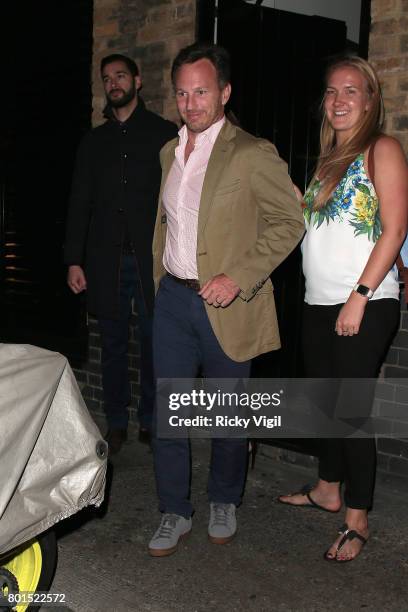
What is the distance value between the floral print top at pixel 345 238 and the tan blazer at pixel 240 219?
131 millimetres

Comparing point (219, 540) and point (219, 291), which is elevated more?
point (219, 291)

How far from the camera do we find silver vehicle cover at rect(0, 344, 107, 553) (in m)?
2.63

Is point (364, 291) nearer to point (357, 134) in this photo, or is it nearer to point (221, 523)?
point (357, 134)

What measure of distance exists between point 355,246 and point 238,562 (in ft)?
5.35

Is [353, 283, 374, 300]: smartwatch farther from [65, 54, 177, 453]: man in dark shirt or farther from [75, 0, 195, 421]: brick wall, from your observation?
[75, 0, 195, 421]: brick wall

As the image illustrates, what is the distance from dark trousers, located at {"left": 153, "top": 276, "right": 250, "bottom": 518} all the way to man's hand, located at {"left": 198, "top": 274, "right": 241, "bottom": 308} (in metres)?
0.13

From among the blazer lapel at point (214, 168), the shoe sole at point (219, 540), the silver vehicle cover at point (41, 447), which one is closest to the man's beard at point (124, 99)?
the blazer lapel at point (214, 168)

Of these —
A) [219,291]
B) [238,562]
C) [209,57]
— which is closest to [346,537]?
[238,562]

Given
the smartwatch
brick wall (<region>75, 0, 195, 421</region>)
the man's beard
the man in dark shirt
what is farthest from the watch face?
brick wall (<region>75, 0, 195, 421</region>)

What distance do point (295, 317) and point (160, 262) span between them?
165 cm

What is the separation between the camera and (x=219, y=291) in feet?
11.7

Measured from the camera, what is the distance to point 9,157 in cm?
738

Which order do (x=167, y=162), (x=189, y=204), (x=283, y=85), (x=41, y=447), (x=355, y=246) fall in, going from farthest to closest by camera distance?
(x=283, y=85) → (x=167, y=162) → (x=189, y=204) → (x=355, y=246) → (x=41, y=447)

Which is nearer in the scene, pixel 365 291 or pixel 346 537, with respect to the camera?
pixel 365 291
